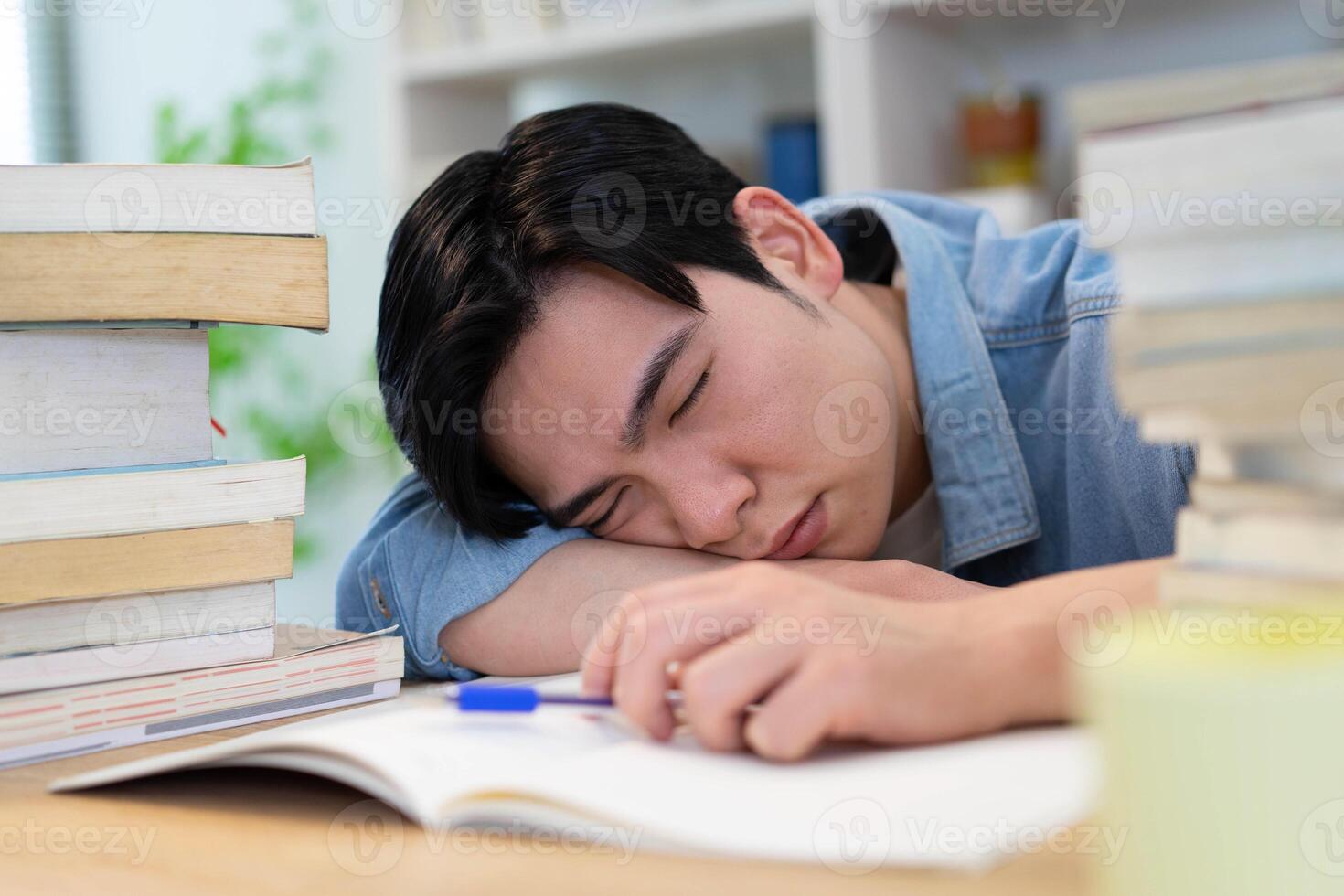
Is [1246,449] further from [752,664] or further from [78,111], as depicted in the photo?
[78,111]

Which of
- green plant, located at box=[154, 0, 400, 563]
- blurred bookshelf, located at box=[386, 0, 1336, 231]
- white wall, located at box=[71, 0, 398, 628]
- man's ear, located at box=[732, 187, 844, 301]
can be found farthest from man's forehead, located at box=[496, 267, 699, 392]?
white wall, located at box=[71, 0, 398, 628]

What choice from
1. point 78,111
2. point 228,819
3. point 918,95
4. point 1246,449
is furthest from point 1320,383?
point 78,111

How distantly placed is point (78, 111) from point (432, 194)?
267 centimetres

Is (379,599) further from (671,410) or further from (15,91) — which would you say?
(15,91)

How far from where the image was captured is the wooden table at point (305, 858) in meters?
0.36

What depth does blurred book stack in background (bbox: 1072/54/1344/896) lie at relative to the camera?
0.29 m

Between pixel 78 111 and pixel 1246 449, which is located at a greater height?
pixel 78 111

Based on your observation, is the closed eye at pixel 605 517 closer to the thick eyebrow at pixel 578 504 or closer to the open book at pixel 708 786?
the thick eyebrow at pixel 578 504

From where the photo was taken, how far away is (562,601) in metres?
0.87

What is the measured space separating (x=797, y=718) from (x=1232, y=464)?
0.58 feet

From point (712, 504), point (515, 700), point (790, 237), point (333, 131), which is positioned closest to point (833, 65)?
point (790, 237)

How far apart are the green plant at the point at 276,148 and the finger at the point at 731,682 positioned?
2389 mm

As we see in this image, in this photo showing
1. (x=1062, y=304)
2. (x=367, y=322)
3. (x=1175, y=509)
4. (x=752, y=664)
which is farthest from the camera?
(x=367, y=322)

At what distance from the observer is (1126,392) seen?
375 mm
